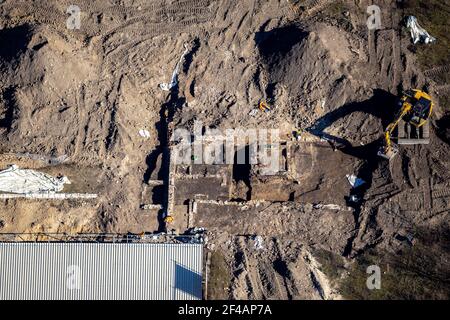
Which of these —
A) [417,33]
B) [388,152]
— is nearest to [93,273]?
[388,152]

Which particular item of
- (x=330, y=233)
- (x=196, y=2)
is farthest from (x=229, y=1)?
(x=330, y=233)

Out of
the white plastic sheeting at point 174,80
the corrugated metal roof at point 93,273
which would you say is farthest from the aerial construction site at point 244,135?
the corrugated metal roof at point 93,273

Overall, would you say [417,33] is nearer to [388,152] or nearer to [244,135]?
[388,152]

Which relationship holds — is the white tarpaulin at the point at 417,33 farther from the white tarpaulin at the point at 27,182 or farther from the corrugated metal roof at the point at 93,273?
the white tarpaulin at the point at 27,182

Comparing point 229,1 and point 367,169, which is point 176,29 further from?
point 367,169
